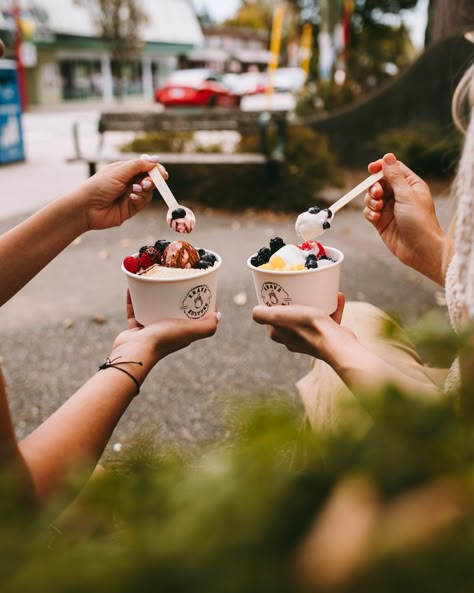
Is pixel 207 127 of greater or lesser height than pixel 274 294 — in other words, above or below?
below

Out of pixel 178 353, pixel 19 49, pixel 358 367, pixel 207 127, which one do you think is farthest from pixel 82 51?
pixel 358 367

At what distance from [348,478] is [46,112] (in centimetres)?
2856

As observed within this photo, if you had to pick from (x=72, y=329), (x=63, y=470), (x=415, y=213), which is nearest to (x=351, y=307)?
(x=415, y=213)

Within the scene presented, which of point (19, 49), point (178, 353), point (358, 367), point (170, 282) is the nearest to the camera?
point (358, 367)

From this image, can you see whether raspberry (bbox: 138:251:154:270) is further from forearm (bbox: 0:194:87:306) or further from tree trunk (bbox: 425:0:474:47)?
tree trunk (bbox: 425:0:474:47)

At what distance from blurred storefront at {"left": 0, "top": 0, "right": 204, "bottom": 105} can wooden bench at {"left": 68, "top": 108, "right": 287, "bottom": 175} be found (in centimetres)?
2011

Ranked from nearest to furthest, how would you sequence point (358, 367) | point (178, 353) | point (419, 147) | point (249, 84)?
1. point (358, 367)
2. point (178, 353)
3. point (419, 147)
4. point (249, 84)

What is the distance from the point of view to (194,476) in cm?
59

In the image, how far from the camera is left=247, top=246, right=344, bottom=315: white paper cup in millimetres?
1773

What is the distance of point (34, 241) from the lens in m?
1.84

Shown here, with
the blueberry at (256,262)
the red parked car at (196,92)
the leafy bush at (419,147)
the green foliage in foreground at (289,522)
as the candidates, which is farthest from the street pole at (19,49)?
the green foliage in foreground at (289,522)

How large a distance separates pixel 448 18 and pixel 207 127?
383cm

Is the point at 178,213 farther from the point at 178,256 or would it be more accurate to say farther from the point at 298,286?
the point at 298,286

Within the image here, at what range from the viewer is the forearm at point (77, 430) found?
1172mm
